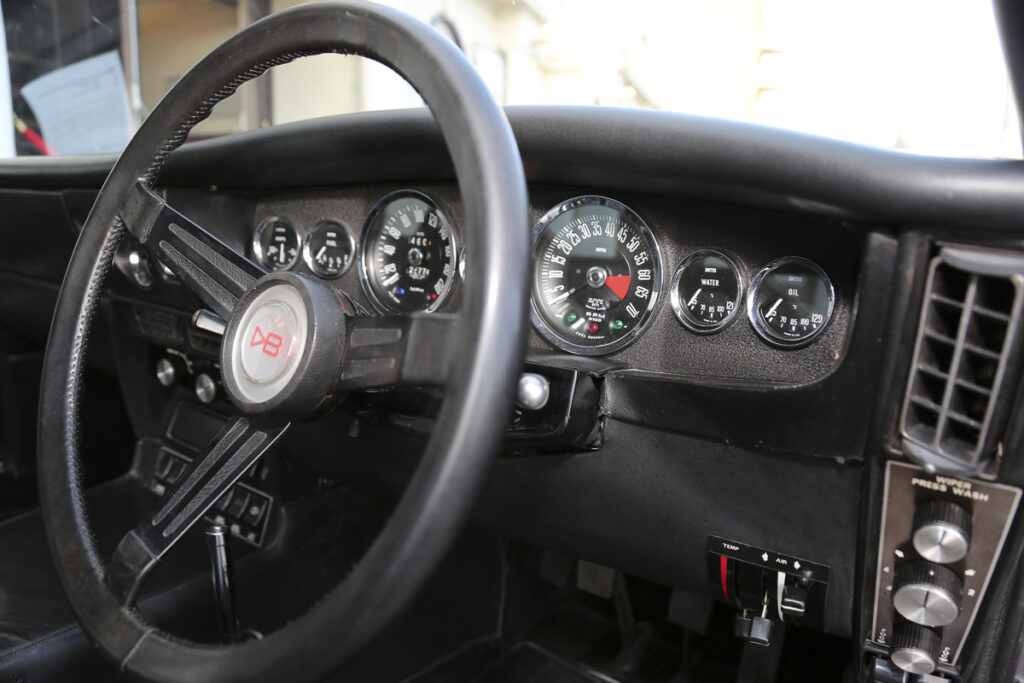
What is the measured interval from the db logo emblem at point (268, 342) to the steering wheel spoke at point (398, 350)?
0.28 ft

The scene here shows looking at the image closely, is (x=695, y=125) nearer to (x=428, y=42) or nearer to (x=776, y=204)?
(x=776, y=204)

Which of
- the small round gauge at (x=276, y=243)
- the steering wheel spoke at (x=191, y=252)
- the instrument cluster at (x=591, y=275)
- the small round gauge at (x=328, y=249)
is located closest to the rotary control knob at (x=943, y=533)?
the instrument cluster at (x=591, y=275)

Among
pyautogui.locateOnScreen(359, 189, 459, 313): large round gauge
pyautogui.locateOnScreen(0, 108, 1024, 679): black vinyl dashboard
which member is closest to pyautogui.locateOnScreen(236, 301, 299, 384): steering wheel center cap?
pyautogui.locateOnScreen(0, 108, 1024, 679): black vinyl dashboard

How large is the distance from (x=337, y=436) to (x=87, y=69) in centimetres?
200

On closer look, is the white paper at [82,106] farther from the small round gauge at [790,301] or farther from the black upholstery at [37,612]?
the small round gauge at [790,301]

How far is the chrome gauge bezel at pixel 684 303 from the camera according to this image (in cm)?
116

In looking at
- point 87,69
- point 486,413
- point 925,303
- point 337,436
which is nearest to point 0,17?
point 87,69

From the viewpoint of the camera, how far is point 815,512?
3.74ft

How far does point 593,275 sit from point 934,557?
0.63 meters

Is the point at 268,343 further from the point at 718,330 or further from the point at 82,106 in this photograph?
the point at 82,106

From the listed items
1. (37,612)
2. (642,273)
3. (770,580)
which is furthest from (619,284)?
(37,612)

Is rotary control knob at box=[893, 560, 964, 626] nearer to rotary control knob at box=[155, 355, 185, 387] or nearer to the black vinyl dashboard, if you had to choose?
the black vinyl dashboard

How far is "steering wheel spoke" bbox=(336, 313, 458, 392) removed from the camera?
2.40 feet

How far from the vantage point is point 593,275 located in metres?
1.29
